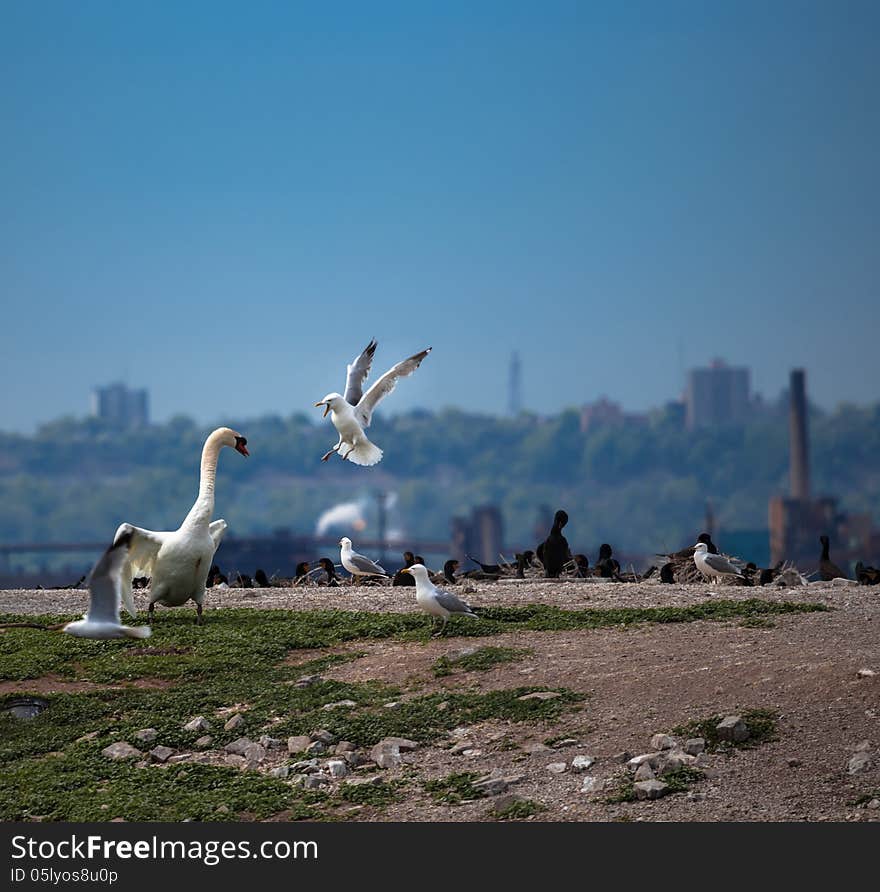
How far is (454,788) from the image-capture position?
12852 mm

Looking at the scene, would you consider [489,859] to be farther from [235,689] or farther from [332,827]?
[235,689]

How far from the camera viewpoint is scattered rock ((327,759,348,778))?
13359mm

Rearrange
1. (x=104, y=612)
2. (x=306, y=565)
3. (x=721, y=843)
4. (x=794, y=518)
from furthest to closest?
(x=794, y=518), (x=306, y=565), (x=104, y=612), (x=721, y=843)

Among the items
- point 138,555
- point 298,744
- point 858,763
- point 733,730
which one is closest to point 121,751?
point 298,744

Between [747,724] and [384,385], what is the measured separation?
38.6 feet

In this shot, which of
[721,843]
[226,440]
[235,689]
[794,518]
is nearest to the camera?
[721,843]

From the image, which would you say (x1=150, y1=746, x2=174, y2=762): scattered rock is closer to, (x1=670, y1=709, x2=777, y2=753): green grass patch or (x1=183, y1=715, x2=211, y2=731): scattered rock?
(x1=183, y1=715, x2=211, y2=731): scattered rock

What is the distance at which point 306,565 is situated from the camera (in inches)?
990

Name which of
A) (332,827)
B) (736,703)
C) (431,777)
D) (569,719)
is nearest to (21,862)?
(332,827)

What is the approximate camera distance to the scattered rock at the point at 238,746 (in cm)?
1409

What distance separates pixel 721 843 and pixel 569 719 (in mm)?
2730

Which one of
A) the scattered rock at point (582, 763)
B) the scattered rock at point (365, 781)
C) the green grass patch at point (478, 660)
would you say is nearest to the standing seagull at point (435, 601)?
the green grass patch at point (478, 660)

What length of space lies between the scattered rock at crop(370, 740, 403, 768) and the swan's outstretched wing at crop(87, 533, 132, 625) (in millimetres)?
2696

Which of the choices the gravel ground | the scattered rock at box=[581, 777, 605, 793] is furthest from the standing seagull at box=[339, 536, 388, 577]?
the scattered rock at box=[581, 777, 605, 793]
